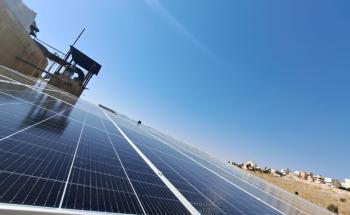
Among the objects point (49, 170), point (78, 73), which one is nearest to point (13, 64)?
point (78, 73)

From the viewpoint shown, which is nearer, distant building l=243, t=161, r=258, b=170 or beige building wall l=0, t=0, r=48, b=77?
beige building wall l=0, t=0, r=48, b=77

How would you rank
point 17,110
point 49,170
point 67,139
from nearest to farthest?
1. point 49,170
2. point 67,139
3. point 17,110

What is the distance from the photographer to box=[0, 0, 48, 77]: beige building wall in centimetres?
3153

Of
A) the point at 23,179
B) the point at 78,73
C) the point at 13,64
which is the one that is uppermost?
the point at 78,73

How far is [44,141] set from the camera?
746 cm

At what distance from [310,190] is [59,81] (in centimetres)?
4621

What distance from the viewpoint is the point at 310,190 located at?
161ft

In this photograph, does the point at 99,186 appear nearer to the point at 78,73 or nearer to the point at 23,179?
the point at 23,179

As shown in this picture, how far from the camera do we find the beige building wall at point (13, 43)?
31.5m

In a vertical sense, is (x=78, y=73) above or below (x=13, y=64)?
above

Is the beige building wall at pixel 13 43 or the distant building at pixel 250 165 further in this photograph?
the distant building at pixel 250 165

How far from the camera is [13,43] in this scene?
3522 centimetres

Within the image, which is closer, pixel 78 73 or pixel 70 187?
pixel 70 187

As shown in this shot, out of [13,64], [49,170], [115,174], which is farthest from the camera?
[13,64]
